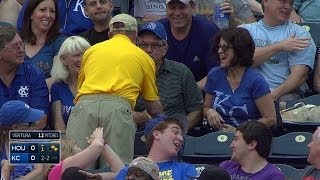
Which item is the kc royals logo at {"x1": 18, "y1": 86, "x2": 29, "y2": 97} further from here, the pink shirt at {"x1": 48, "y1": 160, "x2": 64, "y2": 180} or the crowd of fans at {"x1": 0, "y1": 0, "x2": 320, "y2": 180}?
the pink shirt at {"x1": 48, "y1": 160, "x2": 64, "y2": 180}

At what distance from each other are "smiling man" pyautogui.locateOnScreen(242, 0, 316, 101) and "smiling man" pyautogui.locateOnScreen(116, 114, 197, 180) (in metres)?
1.88

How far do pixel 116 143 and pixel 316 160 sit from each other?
1.54 metres

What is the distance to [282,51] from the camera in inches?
360

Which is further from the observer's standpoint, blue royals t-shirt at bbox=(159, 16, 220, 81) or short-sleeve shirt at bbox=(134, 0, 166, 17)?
short-sleeve shirt at bbox=(134, 0, 166, 17)

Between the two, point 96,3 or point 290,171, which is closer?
point 290,171

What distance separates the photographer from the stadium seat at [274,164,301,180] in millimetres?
7402

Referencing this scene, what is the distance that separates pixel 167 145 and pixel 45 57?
8.12ft

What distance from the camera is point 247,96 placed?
8.38m

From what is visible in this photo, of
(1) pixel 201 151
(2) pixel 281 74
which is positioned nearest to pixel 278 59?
(2) pixel 281 74
